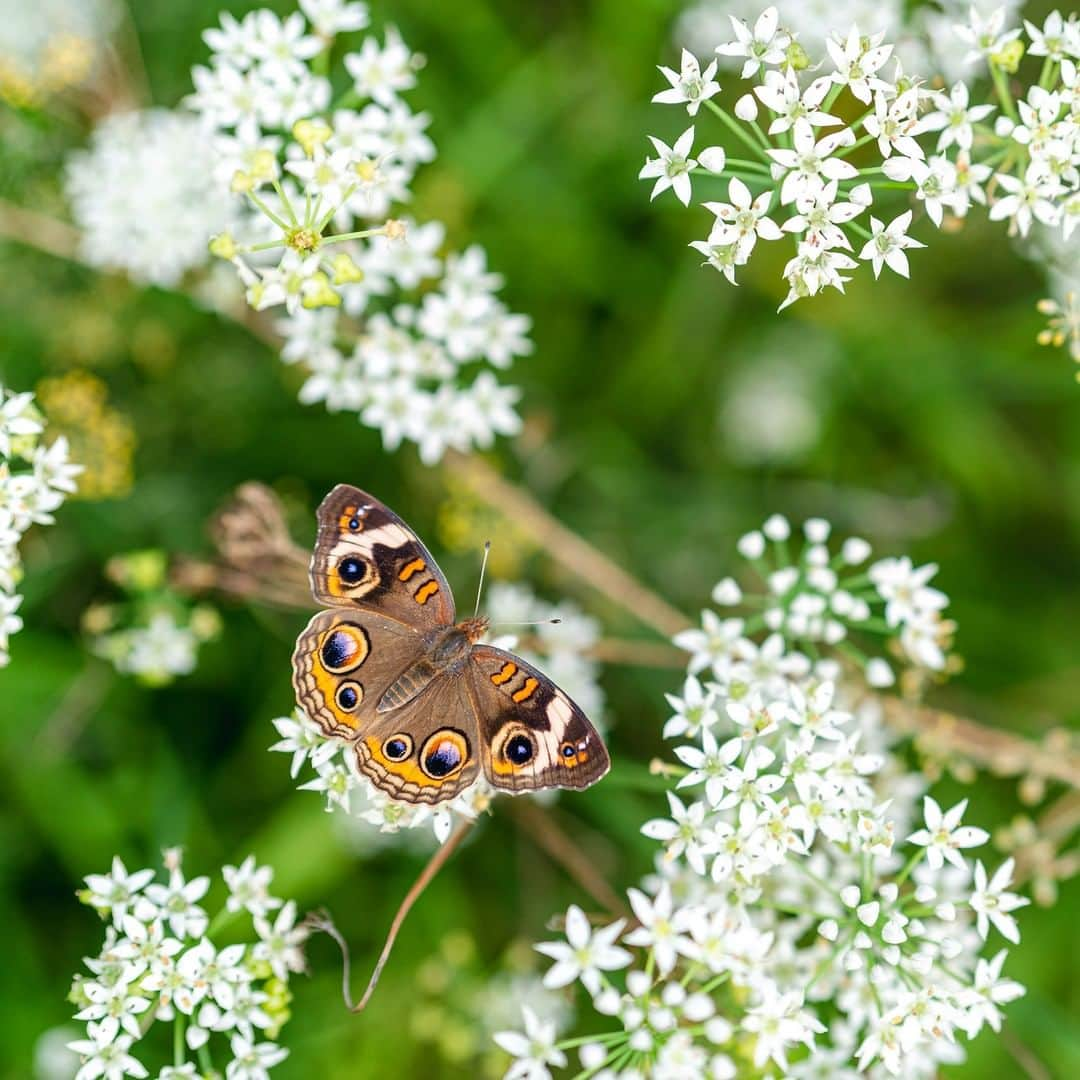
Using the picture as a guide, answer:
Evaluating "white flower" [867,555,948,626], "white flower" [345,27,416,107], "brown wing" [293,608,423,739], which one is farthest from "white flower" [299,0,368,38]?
"white flower" [867,555,948,626]

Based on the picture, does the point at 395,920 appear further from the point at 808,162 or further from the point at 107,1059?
the point at 808,162

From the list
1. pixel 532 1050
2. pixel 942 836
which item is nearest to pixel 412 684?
pixel 532 1050

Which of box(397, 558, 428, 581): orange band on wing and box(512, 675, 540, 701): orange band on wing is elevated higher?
box(397, 558, 428, 581): orange band on wing

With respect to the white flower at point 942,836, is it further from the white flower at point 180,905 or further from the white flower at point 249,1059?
the white flower at point 180,905

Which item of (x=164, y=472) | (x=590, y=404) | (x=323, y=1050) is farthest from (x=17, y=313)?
(x=323, y=1050)

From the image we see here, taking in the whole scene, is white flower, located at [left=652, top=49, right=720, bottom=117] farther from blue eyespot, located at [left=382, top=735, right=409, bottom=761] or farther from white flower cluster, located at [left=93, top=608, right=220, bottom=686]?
white flower cluster, located at [left=93, top=608, right=220, bottom=686]

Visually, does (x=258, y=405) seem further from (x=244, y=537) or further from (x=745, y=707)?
(x=745, y=707)
